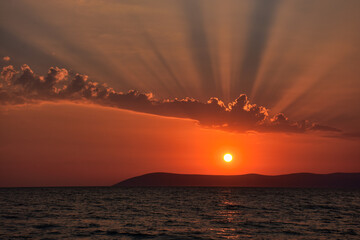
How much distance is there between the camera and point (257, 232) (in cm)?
3988

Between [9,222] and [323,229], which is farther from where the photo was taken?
[9,222]

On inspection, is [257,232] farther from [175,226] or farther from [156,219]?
[156,219]

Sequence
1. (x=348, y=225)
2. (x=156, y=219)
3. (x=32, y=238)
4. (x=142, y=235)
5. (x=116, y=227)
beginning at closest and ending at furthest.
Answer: (x=32, y=238), (x=142, y=235), (x=116, y=227), (x=348, y=225), (x=156, y=219)

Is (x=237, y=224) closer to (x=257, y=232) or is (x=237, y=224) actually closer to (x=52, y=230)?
(x=257, y=232)

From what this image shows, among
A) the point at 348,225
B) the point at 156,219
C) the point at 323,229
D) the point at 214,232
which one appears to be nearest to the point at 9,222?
the point at 156,219

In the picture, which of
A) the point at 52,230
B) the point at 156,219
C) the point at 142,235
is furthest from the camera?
the point at 156,219

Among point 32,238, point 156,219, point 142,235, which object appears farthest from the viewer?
point 156,219

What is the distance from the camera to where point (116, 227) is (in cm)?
4356

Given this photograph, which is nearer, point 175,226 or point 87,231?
point 87,231

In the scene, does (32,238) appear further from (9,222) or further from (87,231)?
(9,222)

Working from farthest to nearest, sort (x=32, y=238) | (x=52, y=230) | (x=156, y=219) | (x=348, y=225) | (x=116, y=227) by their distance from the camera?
(x=156, y=219)
(x=348, y=225)
(x=116, y=227)
(x=52, y=230)
(x=32, y=238)

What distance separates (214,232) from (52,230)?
18066mm

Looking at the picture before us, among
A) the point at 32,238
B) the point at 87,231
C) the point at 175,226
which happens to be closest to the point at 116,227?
the point at 87,231

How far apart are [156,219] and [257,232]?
16884mm
